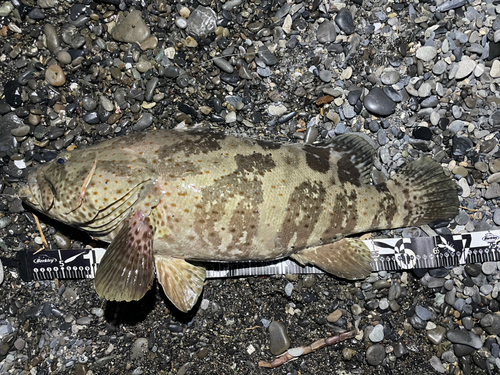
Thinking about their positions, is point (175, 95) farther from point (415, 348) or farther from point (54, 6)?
point (415, 348)

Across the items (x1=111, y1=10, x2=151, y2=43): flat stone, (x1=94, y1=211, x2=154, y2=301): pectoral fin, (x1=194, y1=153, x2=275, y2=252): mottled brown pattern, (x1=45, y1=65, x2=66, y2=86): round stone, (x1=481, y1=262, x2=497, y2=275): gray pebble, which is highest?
(x1=111, y1=10, x2=151, y2=43): flat stone

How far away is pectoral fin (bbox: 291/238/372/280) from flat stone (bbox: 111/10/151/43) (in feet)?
9.77

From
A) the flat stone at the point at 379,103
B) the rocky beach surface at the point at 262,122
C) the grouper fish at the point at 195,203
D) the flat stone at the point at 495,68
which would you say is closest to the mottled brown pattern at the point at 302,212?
the grouper fish at the point at 195,203

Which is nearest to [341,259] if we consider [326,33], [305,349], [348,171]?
[348,171]

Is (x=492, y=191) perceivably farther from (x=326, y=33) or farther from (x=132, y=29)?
(x=132, y=29)

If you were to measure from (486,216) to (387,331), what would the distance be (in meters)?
1.71

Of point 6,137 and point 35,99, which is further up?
point 35,99

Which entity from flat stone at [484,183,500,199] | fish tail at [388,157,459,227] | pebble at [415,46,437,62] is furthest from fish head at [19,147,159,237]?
flat stone at [484,183,500,199]

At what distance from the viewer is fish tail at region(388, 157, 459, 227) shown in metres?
4.06

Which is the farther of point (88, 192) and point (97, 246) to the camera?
point (97, 246)

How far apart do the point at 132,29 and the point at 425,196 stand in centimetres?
373

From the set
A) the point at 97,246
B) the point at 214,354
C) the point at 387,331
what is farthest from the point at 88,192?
the point at 387,331

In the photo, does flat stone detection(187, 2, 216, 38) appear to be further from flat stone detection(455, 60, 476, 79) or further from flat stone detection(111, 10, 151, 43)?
flat stone detection(455, 60, 476, 79)

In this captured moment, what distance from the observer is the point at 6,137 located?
4.26m
